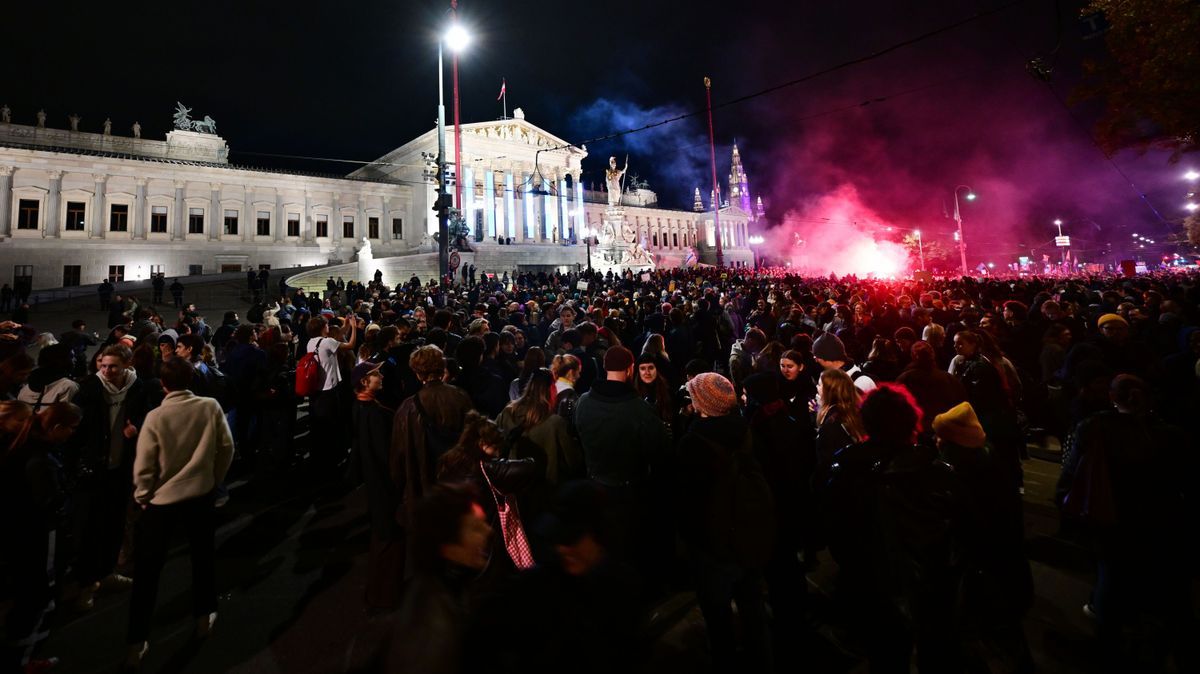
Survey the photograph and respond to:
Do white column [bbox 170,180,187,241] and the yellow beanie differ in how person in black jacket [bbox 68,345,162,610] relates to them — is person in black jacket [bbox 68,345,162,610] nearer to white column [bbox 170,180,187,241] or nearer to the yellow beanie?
the yellow beanie

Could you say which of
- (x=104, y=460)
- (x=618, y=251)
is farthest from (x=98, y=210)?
(x=104, y=460)

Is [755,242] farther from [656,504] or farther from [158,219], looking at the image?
[656,504]

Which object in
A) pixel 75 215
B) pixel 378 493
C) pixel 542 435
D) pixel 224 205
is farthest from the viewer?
pixel 224 205

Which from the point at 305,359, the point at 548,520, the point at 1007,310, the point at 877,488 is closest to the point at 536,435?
the point at 548,520

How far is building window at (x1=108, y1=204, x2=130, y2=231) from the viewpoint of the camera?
123 feet

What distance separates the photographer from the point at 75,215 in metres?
36.2

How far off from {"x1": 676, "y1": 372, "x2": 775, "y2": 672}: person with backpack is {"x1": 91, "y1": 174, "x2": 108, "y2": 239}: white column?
5071 centimetres

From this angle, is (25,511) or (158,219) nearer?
(25,511)

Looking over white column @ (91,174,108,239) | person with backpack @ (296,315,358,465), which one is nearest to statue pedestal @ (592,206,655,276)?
person with backpack @ (296,315,358,465)

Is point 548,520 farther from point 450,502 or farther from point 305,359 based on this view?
Answer: point 305,359

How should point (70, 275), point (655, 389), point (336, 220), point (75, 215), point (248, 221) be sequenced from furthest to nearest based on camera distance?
point (336, 220) < point (248, 221) < point (75, 215) < point (70, 275) < point (655, 389)

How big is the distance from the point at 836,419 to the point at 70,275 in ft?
164

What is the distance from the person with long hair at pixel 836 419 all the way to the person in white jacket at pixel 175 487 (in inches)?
167

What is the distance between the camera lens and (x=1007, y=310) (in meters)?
7.55
